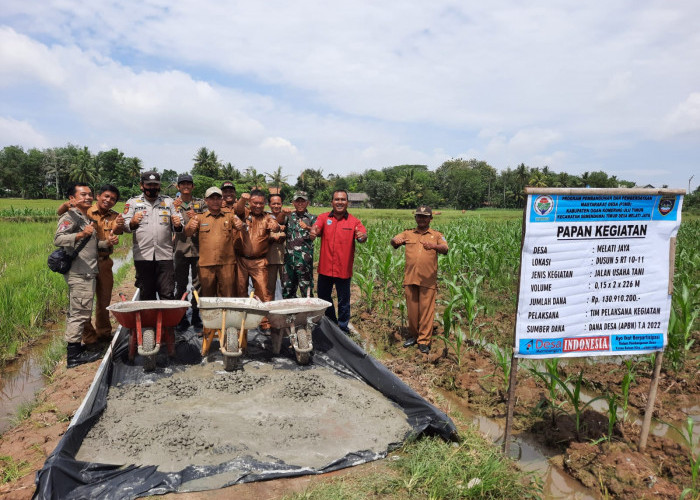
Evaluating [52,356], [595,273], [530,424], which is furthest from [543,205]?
[52,356]

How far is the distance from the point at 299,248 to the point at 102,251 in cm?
237

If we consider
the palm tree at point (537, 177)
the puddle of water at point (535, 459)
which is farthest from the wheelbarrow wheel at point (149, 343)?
the palm tree at point (537, 177)

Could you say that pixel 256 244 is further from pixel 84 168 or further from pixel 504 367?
pixel 84 168

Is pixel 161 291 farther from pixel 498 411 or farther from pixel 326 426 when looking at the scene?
pixel 498 411

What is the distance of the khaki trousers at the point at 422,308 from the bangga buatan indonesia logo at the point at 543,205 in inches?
92.7

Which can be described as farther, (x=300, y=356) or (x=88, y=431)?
(x=300, y=356)

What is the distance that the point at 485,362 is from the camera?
500 cm

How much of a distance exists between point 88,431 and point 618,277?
163 inches

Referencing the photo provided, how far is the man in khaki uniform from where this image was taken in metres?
4.63

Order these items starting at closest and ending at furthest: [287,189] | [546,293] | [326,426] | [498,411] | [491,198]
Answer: [546,293] → [326,426] → [498,411] → [287,189] → [491,198]

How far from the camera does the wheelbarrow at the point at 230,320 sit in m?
4.33

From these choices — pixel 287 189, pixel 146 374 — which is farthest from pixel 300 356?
pixel 287 189

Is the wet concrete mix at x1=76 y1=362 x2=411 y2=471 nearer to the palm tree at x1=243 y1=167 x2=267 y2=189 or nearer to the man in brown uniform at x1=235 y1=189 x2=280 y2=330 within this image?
the man in brown uniform at x1=235 y1=189 x2=280 y2=330

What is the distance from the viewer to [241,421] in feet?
11.2
